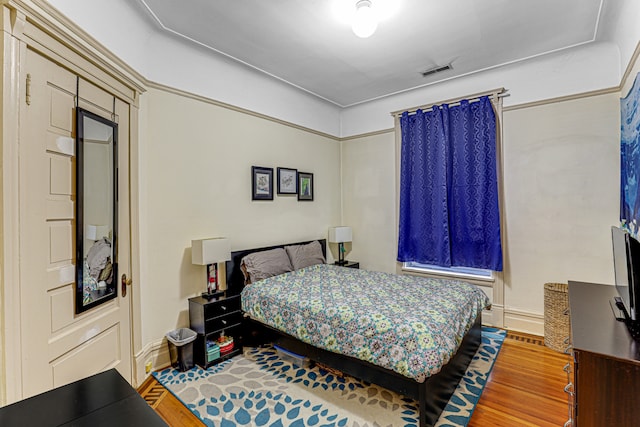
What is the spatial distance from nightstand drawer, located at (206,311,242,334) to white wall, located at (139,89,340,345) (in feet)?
1.19

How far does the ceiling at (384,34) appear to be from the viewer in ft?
7.97

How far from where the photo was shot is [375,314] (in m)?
2.26

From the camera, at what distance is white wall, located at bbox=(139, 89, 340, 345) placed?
2.75 m

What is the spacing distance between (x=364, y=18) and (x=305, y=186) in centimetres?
238

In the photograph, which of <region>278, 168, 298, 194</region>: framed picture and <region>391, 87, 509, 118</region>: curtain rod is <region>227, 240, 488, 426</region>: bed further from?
<region>391, 87, 509, 118</region>: curtain rod

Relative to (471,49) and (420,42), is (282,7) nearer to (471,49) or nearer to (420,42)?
(420,42)

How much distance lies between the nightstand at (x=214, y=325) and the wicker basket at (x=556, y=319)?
3120mm

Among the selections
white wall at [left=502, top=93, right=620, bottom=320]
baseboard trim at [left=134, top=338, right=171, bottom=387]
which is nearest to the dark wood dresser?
white wall at [left=502, top=93, right=620, bottom=320]

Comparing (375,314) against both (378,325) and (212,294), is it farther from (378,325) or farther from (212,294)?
(212,294)

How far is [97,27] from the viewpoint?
2.05 m

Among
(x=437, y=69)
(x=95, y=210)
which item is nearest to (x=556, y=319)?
(x=437, y=69)

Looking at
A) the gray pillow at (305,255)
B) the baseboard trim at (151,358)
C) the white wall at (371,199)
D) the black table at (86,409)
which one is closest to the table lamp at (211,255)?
the baseboard trim at (151,358)

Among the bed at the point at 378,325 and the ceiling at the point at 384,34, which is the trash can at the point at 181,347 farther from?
the ceiling at the point at 384,34

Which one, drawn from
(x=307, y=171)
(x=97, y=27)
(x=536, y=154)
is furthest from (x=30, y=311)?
(x=536, y=154)
